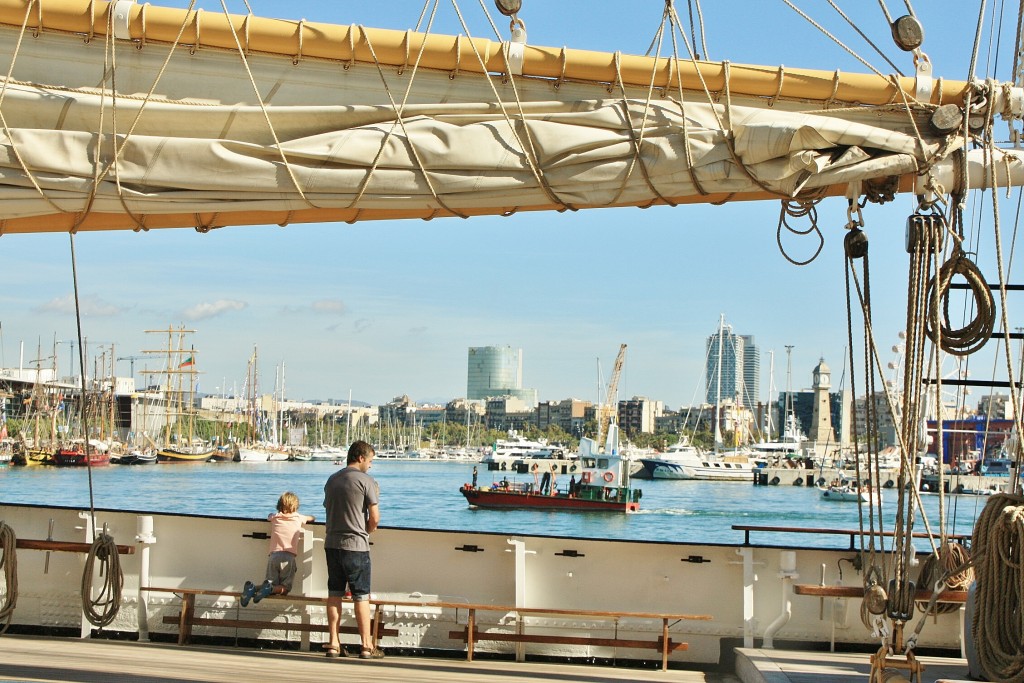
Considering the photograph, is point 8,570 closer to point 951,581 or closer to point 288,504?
point 288,504

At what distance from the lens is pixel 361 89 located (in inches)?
182

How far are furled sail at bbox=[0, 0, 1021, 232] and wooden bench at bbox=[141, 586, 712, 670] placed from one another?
259cm

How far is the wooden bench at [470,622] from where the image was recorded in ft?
20.3

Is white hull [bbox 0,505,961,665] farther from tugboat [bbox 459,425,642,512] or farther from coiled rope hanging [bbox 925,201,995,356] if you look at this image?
tugboat [bbox 459,425,642,512]

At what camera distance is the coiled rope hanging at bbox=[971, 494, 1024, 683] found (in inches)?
158

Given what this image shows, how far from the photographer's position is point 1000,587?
4.14 meters

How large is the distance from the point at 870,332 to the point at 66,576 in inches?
200

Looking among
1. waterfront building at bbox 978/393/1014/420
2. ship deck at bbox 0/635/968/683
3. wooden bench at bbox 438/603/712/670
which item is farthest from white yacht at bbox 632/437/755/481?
ship deck at bbox 0/635/968/683

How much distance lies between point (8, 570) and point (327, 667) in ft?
7.22

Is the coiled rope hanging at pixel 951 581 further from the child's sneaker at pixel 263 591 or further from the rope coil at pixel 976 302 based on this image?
the child's sneaker at pixel 263 591

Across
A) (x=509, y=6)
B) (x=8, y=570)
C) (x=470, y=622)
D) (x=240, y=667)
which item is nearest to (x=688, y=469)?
(x=470, y=622)

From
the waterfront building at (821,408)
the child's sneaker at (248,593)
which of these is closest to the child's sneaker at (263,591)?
the child's sneaker at (248,593)

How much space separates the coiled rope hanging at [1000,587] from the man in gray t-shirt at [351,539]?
3045 millimetres

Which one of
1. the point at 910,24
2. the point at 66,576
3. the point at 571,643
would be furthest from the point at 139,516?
the point at 910,24
